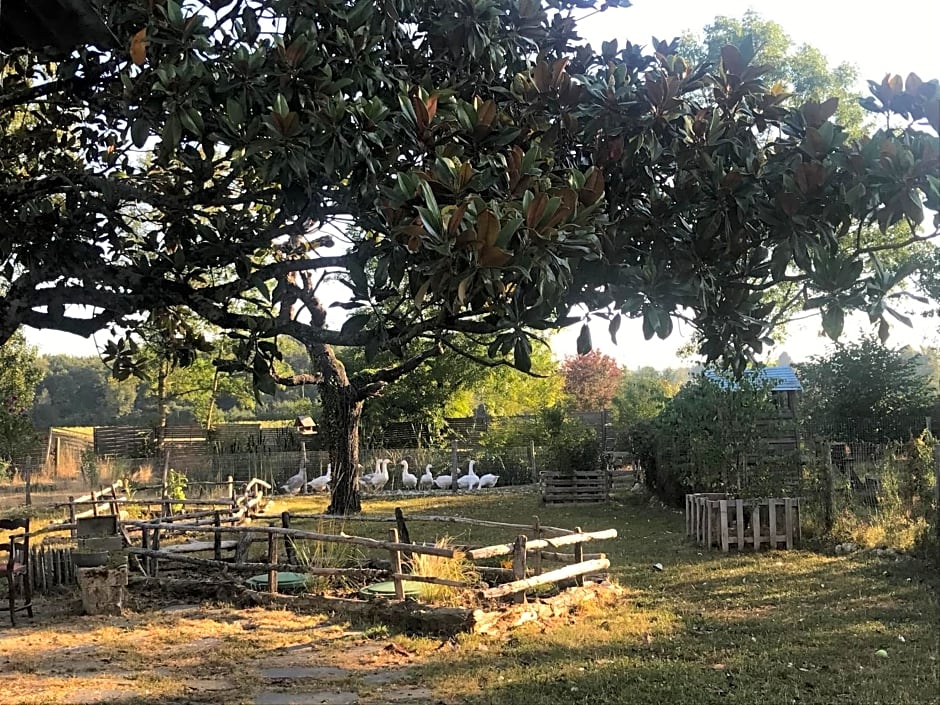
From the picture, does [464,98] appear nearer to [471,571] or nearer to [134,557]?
[471,571]

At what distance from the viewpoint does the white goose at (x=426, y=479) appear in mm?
22395

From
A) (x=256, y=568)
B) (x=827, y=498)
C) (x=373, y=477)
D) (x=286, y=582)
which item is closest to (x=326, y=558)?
(x=286, y=582)

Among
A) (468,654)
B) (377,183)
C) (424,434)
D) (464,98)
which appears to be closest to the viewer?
(377,183)

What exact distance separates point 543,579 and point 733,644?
1.73m

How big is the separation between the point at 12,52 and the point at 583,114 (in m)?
3.05

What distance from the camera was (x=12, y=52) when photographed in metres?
4.46

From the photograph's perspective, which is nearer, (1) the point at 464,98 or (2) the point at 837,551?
(1) the point at 464,98

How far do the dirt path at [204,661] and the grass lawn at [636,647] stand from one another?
2 centimetres

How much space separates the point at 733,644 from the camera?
6.37m

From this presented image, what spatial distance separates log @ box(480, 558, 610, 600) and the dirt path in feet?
2.83

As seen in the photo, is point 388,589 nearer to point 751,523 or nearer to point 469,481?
point 751,523

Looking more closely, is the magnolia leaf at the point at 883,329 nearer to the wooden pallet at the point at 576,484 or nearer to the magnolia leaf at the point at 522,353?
the magnolia leaf at the point at 522,353

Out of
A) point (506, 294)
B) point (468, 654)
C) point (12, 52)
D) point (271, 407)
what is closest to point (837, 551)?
point (468, 654)

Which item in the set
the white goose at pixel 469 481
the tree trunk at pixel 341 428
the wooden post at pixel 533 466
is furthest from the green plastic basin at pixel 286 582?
the wooden post at pixel 533 466
